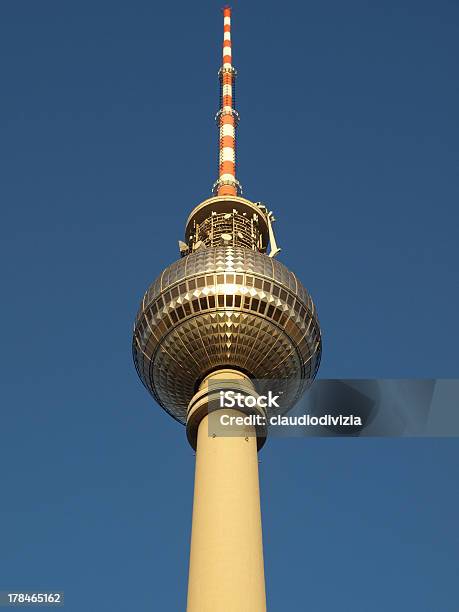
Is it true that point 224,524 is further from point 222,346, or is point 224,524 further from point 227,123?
point 227,123

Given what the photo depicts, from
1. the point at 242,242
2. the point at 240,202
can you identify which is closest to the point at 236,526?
the point at 242,242

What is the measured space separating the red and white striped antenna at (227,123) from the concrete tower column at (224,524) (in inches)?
743

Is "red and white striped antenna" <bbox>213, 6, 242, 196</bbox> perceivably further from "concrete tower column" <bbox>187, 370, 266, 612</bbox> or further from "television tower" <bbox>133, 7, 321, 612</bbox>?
"concrete tower column" <bbox>187, 370, 266, 612</bbox>

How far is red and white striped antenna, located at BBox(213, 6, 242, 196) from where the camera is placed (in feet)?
200

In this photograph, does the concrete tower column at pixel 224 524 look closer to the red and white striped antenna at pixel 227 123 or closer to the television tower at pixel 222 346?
the television tower at pixel 222 346

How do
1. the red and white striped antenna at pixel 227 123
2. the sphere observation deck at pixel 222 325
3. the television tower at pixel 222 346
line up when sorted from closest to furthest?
1. the television tower at pixel 222 346
2. the sphere observation deck at pixel 222 325
3. the red and white striped antenna at pixel 227 123

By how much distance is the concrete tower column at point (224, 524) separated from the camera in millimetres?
38250

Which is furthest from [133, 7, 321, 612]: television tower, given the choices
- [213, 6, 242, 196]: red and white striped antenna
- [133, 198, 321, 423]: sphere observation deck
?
[213, 6, 242, 196]: red and white striped antenna

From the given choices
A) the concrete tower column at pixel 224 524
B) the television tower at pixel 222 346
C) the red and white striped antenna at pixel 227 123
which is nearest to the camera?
the concrete tower column at pixel 224 524

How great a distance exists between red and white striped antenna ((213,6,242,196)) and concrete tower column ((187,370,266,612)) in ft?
61.9

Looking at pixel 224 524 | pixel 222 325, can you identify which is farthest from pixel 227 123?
pixel 224 524

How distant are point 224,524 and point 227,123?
3271cm

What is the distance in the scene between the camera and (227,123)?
2571 inches

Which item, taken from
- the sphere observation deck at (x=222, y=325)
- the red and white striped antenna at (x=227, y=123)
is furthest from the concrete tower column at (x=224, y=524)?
the red and white striped antenna at (x=227, y=123)
